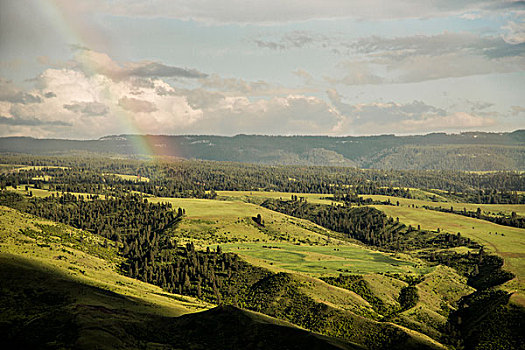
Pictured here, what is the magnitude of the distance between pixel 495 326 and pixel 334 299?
46719mm

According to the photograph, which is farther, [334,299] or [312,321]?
[334,299]

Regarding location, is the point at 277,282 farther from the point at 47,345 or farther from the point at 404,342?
the point at 47,345

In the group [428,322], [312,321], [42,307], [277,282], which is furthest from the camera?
[277,282]

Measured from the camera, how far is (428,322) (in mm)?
143375

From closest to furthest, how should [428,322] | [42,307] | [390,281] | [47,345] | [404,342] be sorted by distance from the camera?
[47,345]
[42,307]
[404,342]
[428,322]
[390,281]

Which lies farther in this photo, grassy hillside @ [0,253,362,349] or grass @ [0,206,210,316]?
grass @ [0,206,210,316]

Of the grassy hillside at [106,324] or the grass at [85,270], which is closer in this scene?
the grassy hillside at [106,324]

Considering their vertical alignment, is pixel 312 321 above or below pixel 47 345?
below

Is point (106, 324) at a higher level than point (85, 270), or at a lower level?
higher

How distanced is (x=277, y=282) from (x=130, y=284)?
51.7 meters

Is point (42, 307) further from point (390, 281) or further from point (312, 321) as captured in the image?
point (390, 281)

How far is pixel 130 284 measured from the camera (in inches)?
6501

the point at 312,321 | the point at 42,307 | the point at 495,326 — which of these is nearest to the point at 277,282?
the point at 312,321

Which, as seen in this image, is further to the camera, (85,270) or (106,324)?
(85,270)
